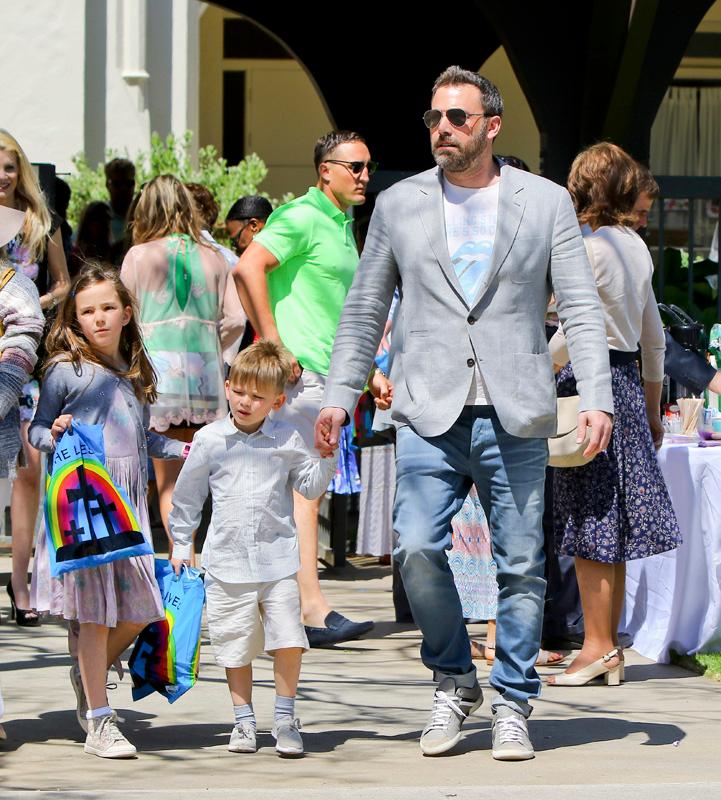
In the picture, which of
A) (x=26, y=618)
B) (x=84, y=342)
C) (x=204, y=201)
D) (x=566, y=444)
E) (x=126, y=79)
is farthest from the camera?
(x=126, y=79)

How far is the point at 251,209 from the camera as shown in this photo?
9.84 metres

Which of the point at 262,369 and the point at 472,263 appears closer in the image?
the point at 472,263

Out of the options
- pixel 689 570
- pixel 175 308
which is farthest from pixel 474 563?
pixel 175 308

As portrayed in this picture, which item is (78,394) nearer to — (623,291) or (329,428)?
(329,428)

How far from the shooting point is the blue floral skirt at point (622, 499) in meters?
6.07

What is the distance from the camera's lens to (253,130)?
2700cm

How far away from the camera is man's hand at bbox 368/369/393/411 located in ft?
19.7

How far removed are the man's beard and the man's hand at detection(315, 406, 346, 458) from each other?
0.77 m

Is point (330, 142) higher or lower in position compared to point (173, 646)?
higher

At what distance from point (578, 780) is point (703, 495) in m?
2.11

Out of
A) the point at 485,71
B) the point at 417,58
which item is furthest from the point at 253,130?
the point at 417,58

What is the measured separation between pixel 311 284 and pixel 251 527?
6.41ft

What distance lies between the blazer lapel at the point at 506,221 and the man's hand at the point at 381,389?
1134 millimetres

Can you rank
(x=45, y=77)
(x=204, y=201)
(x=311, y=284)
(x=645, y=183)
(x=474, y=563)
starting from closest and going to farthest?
(x=645, y=183)
(x=474, y=563)
(x=311, y=284)
(x=204, y=201)
(x=45, y=77)
